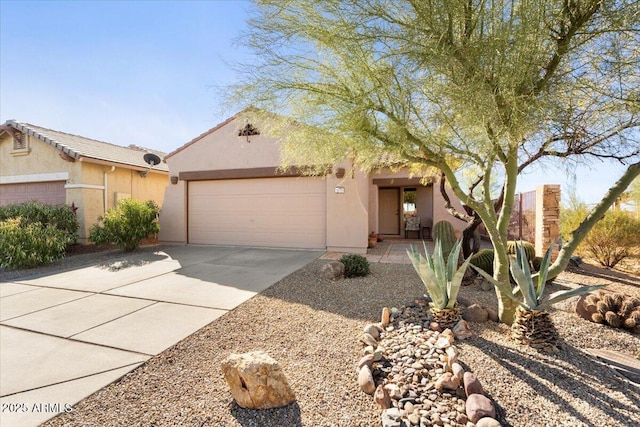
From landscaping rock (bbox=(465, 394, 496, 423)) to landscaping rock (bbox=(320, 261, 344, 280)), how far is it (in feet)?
13.8

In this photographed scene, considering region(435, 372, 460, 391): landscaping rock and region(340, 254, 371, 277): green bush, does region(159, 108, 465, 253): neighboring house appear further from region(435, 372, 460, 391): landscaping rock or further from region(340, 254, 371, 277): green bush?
region(435, 372, 460, 391): landscaping rock

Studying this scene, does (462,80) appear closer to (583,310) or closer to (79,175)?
(583,310)

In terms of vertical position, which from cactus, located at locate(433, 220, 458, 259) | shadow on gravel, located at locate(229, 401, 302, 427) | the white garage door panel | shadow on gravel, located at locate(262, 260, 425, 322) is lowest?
shadow on gravel, located at locate(229, 401, 302, 427)

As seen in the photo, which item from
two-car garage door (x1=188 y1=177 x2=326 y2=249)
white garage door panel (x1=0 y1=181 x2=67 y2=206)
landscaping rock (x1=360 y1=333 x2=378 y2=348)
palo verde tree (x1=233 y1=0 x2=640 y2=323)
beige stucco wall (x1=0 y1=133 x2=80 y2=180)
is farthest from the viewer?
white garage door panel (x1=0 y1=181 x2=67 y2=206)

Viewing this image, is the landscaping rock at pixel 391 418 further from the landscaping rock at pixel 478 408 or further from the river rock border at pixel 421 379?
the landscaping rock at pixel 478 408

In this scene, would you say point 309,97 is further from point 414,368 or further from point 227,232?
point 227,232

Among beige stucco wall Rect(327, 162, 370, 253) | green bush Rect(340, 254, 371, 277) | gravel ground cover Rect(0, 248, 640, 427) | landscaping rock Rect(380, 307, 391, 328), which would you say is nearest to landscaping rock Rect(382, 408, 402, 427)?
gravel ground cover Rect(0, 248, 640, 427)

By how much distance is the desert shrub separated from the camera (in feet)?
24.0

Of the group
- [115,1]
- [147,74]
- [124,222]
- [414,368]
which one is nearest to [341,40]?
[414,368]

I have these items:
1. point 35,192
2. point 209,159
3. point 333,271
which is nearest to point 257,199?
point 209,159

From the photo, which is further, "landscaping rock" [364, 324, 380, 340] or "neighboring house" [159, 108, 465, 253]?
"neighboring house" [159, 108, 465, 253]

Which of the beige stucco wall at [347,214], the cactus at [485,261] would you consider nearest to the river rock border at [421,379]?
the cactus at [485,261]

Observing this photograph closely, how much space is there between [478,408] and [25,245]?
38.0ft

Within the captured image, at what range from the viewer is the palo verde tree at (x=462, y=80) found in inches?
121
